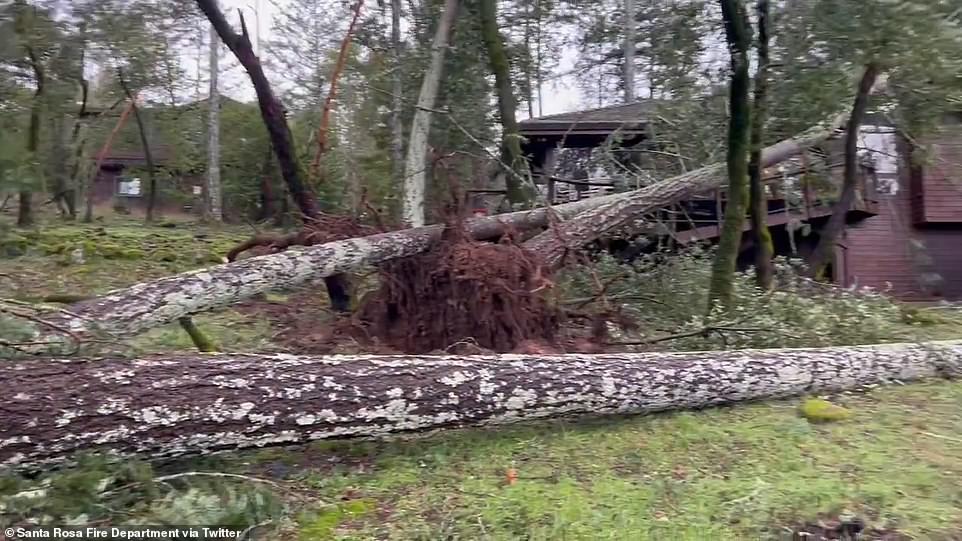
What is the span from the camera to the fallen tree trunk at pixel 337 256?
5375 mm

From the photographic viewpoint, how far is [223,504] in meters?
3.44

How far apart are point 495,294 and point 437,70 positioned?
18.9 ft

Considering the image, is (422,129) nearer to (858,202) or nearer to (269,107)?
(269,107)

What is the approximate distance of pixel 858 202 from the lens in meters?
13.5

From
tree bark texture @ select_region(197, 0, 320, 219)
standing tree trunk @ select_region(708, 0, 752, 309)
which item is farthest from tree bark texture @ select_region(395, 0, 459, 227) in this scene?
standing tree trunk @ select_region(708, 0, 752, 309)

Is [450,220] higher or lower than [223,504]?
higher

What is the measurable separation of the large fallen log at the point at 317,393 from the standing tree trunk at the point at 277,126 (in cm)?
384

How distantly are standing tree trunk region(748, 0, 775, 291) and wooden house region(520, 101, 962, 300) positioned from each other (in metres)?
1.51

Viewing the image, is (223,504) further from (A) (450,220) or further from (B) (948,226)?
(B) (948,226)

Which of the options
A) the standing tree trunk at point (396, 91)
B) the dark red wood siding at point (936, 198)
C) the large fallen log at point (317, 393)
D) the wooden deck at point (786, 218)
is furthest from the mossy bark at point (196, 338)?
the dark red wood siding at point (936, 198)

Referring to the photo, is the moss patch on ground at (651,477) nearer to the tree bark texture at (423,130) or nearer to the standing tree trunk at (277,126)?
the standing tree trunk at (277,126)

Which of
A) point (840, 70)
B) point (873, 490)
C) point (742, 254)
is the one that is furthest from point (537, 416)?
point (742, 254)

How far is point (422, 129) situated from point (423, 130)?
0.07 feet

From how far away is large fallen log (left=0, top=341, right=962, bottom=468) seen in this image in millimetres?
3459
